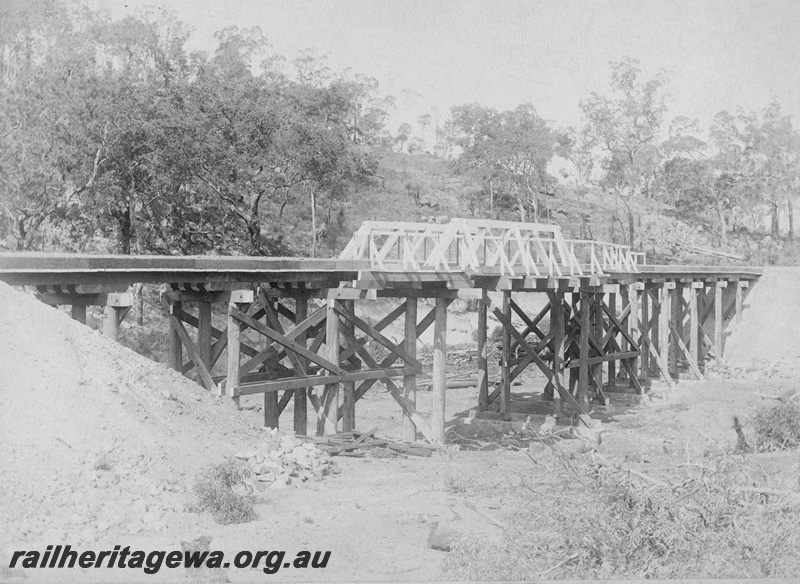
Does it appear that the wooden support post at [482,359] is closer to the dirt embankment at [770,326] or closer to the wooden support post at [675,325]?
the wooden support post at [675,325]

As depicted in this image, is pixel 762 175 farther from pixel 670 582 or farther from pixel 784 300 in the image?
pixel 670 582

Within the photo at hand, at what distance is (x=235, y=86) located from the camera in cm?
2980

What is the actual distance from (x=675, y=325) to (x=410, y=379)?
1449cm

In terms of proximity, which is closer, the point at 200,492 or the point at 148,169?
the point at 200,492

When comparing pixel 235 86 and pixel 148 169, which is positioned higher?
pixel 235 86

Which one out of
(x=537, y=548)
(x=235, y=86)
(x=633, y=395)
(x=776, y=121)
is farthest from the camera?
(x=776, y=121)

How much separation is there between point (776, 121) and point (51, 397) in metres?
39.0

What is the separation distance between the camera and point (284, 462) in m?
9.60

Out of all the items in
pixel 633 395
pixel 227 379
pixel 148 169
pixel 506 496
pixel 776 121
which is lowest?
pixel 633 395

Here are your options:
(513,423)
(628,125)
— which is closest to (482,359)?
(513,423)

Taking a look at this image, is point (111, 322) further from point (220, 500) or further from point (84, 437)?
point (220, 500)

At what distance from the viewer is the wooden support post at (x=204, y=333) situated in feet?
37.6

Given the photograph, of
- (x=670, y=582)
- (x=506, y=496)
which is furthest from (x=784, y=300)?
(x=670, y=582)

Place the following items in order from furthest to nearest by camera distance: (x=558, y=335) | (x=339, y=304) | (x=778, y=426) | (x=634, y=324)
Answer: (x=634, y=324) < (x=558, y=335) < (x=778, y=426) < (x=339, y=304)
